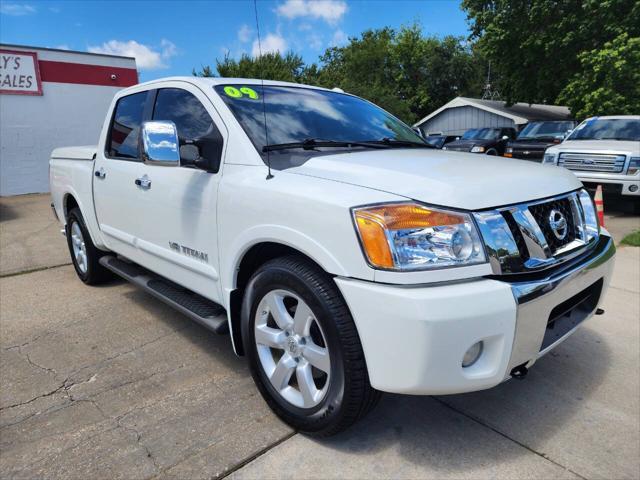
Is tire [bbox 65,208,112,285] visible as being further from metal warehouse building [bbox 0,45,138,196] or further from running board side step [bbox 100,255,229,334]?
metal warehouse building [bbox 0,45,138,196]

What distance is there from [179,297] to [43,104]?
1466 centimetres

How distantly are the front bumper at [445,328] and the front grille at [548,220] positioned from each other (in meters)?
0.28

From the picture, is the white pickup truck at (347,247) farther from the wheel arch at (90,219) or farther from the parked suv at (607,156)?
the parked suv at (607,156)

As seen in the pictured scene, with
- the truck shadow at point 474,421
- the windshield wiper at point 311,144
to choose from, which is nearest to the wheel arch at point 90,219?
the windshield wiper at point 311,144

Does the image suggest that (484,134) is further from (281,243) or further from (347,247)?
(347,247)

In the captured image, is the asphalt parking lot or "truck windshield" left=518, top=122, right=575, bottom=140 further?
"truck windshield" left=518, top=122, right=575, bottom=140

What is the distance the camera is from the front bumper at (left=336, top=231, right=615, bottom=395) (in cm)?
178

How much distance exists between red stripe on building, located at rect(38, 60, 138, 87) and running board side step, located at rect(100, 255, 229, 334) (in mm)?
13543

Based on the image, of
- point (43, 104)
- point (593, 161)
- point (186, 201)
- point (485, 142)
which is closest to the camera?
point (186, 201)

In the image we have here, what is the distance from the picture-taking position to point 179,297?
3.14 m

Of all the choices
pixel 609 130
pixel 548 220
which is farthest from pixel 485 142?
pixel 548 220

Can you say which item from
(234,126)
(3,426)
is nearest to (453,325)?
(234,126)

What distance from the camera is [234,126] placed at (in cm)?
264

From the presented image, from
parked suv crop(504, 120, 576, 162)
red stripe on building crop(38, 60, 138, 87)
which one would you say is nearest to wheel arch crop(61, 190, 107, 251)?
parked suv crop(504, 120, 576, 162)
